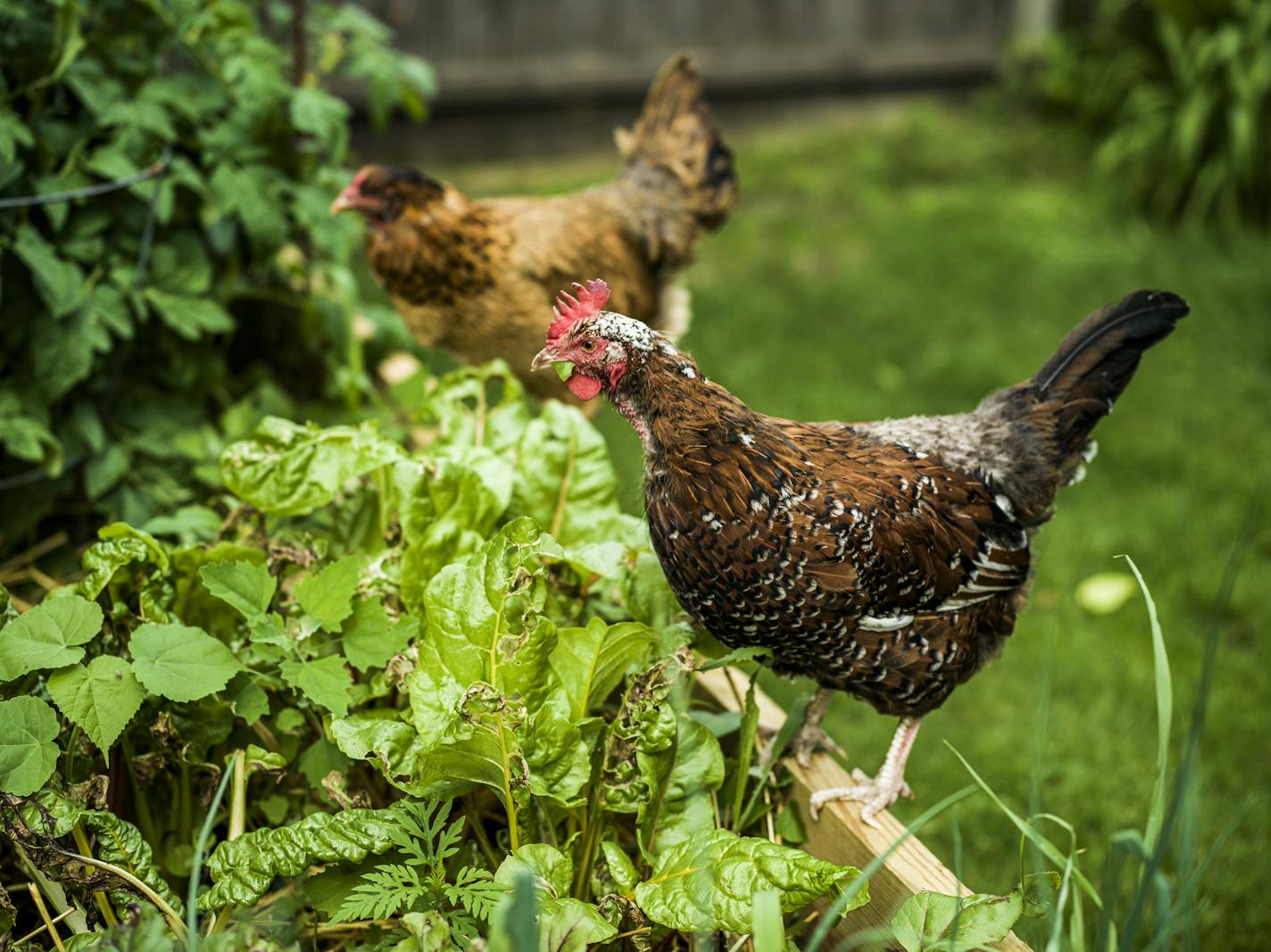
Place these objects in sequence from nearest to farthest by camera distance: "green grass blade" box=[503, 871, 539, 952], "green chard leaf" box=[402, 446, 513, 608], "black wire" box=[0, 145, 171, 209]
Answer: "green grass blade" box=[503, 871, 539, 952] < "green chard leaf" box=[402, 446, 513, 608] < "black wire" box=[0, 145, 171, 209]

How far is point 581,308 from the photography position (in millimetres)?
1886

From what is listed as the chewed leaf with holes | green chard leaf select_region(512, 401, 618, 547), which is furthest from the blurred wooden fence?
the chewed leaf with holes

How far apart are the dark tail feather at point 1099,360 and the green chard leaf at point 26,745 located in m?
1.79

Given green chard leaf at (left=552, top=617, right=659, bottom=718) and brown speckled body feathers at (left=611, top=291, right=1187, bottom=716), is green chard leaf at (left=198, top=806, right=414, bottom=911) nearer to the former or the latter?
green chard leaf at (left=552, top=617, right=659, bottom=718)

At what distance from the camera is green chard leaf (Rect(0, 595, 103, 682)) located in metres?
1.65

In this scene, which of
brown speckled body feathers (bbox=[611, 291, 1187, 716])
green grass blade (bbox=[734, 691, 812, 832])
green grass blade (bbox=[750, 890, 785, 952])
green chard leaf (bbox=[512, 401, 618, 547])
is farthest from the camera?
green chard leaf (bbox=[512, 401, 618, 547])

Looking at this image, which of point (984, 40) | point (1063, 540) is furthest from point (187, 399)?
point (984, 40)

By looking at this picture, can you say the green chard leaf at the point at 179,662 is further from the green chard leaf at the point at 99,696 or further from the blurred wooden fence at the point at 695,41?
the blurred wooden fence at the point at 695,41

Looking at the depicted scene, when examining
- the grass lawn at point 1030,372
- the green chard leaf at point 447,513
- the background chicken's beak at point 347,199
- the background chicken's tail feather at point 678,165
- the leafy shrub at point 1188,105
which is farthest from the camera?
the leafy shrub at point 1188,105

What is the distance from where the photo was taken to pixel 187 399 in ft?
9.71

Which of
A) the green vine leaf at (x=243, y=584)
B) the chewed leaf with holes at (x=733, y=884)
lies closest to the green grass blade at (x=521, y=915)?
the chewed leaf with holes at (x=733, y=884)

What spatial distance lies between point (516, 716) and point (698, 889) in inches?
14.2

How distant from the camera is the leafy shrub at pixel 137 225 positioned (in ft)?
8.35

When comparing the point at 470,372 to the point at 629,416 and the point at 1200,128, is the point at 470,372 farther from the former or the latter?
the point at 1200,128
